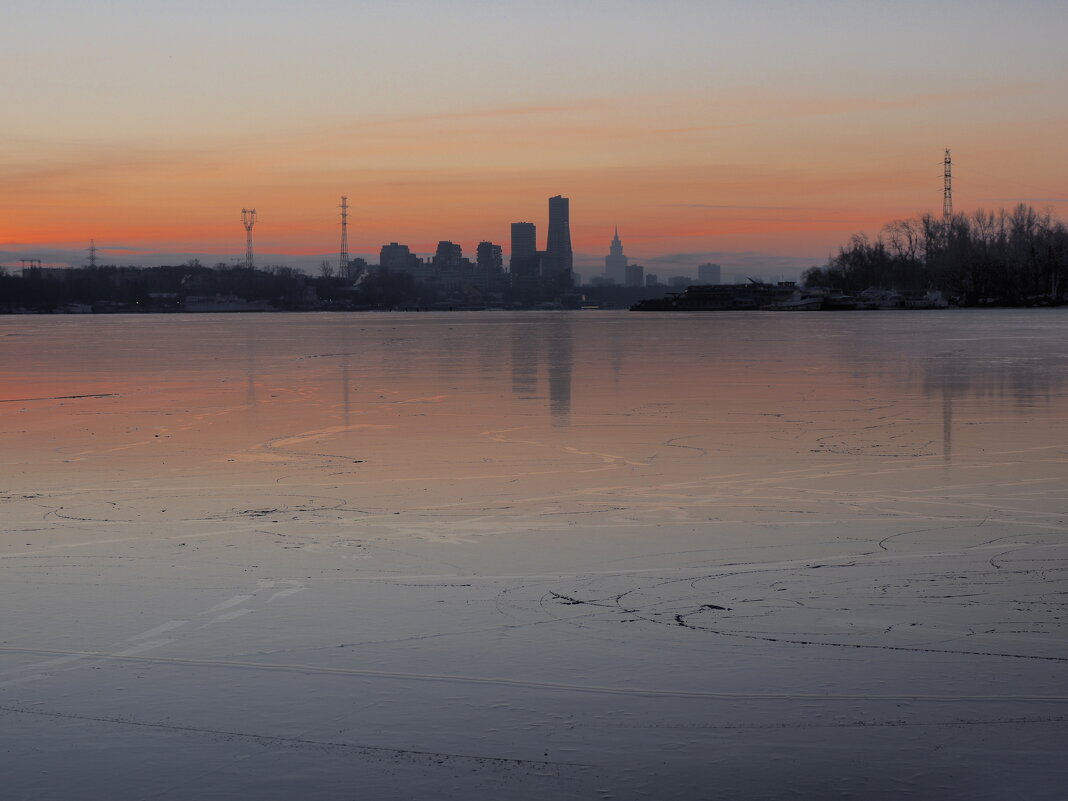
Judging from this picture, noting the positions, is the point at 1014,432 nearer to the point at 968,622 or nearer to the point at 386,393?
the point at 968,622

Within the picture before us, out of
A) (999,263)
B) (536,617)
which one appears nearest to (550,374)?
(536,617)

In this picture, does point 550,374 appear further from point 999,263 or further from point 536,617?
point 999,263

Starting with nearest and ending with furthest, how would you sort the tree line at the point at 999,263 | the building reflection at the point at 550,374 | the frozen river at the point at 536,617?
1. the frozen river at the point at 536,617
2. the building reflection at the point at 550,374
3. the tree line at the point at 999,263

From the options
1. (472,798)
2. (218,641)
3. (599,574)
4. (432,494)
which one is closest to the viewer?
(472,798)

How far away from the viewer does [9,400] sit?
1839 cm

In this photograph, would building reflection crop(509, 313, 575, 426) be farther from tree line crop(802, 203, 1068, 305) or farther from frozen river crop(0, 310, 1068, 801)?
tree line crop(802, 203, 1068, 305)

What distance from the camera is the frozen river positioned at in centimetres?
381

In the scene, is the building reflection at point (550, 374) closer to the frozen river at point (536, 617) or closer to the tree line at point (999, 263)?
the frozen river at point (536, 617)

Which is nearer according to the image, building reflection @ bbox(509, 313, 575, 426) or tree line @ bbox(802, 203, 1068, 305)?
building reflection @ bbox(509, 313, 575, 426)

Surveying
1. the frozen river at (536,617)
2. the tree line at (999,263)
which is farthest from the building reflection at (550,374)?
the tree line at (999,263)

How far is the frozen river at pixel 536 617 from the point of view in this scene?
3809 mm

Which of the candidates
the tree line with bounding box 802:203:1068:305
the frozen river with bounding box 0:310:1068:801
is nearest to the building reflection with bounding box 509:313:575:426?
the frozen river with bounding box 0:310:1068:801

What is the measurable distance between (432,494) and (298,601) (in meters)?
3.27

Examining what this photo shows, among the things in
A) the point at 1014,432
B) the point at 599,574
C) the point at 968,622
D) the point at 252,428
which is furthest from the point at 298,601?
the point at 1014,432
